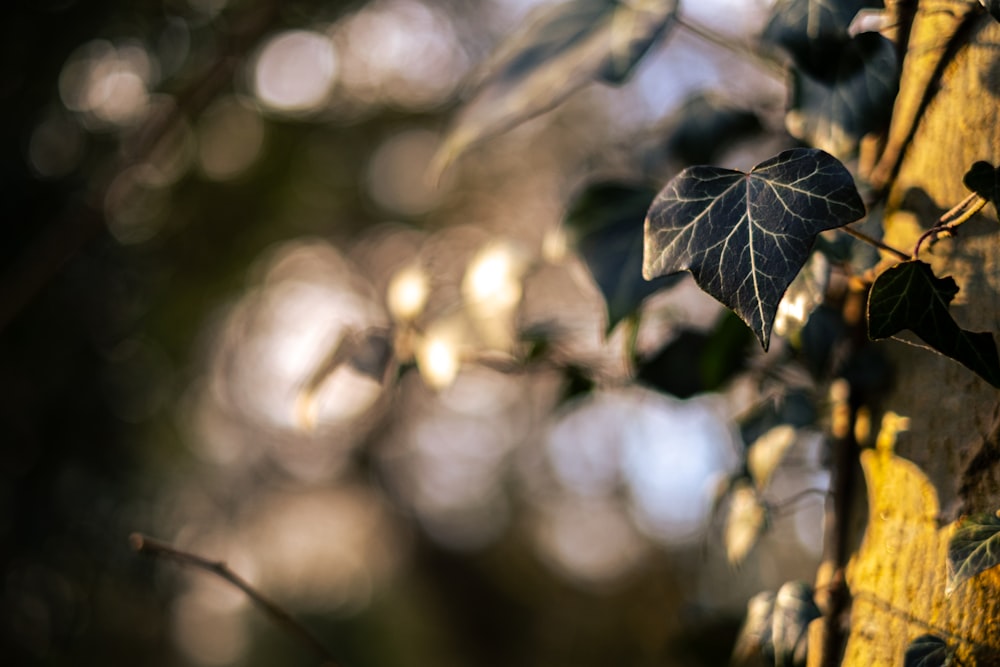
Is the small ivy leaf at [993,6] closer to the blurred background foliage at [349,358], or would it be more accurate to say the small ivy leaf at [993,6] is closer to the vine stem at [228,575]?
the blurred background foliage at [349,358]

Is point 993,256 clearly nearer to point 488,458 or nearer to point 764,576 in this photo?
point 764,576

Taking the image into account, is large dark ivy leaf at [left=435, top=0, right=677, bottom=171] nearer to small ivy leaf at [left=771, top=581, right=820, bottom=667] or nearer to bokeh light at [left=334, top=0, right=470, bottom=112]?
small ivy leaf at [left=771, top=581, right=820, bottom=667]

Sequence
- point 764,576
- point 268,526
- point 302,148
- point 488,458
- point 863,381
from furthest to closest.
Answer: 1. point 488,458
2. point 268,526
3. point 302,148
4. point 764,576
5. point 863,381

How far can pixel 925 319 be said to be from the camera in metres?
0.28

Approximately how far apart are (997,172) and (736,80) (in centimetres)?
122

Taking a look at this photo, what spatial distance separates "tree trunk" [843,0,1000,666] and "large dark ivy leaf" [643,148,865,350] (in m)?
0.08

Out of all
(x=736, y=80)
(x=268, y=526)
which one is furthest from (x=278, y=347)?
(x=736, y=80)

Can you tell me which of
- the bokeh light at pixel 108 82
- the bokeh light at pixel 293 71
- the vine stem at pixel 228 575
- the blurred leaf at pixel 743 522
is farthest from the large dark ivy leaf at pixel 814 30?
the bokeh light at pixel 293 71

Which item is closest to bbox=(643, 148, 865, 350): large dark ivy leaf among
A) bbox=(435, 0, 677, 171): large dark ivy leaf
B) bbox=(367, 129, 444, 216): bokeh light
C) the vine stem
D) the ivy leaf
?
the ivy leaf

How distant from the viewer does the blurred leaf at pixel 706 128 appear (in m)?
0.50

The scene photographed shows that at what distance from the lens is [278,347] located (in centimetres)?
350

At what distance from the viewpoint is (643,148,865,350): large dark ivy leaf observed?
0.88 feet

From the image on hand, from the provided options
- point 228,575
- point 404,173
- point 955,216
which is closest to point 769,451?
point 955,216

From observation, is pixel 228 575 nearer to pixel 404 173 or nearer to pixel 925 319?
pixel 925 319
